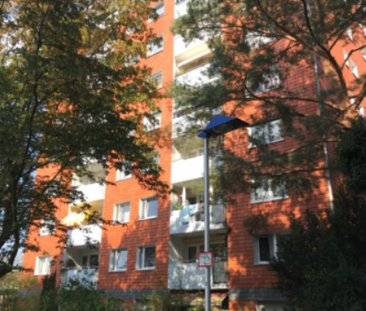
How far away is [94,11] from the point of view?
12828 mm

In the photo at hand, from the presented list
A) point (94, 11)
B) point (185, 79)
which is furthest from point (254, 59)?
point (94, 11)

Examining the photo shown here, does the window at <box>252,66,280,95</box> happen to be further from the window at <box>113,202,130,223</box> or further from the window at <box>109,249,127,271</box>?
the window at <box>109,249,127,271</box>

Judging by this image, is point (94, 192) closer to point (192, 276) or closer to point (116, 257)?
point (116, 257)

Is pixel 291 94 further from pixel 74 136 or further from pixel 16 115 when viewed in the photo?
pixel 16 115

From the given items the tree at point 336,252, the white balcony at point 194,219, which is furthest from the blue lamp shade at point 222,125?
the white balcony at point 194,219

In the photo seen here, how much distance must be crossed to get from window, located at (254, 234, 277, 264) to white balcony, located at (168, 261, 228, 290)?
5.44 feet

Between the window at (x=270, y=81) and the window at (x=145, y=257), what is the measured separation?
12.2 m

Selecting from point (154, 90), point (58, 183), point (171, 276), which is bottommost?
point (171, 276)

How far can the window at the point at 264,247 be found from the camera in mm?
16938

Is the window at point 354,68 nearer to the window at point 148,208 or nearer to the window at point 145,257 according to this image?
the window at point 148,208

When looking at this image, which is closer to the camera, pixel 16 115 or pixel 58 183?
pixel 16 115

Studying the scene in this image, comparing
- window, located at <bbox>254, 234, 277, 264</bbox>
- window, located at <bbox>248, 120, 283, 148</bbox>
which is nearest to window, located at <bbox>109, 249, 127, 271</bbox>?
window, located at <bbox>254, 234, 277, 264</bbox>

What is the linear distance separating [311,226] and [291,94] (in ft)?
14.7

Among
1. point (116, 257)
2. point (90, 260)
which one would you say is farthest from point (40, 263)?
point (116, 257)
